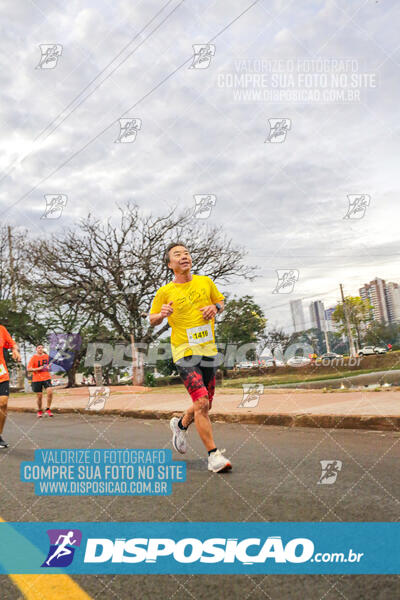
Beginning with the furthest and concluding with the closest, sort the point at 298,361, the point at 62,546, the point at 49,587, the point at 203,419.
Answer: the point at 298,361 < the point at 203,419 < the point at 62,546 < the point at 49,587

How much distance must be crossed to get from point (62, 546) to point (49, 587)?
462 mm

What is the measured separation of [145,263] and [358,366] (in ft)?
45.8

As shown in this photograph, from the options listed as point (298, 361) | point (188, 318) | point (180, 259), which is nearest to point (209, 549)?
point (188, 318)

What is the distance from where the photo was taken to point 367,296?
171 ft

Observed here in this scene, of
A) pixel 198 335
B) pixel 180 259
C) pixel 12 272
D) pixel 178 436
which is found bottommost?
pixel 178 436

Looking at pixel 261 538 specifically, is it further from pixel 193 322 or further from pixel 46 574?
pixel 193 322

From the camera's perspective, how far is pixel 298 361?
2944 centimetres

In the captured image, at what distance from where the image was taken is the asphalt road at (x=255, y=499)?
2.07 m

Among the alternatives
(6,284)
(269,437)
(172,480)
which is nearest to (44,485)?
(172,480)

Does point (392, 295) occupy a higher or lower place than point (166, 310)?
higher

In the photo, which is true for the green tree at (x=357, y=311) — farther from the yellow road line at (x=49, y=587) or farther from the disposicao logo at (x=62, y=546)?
the yellow road line at (x=49, y=587)

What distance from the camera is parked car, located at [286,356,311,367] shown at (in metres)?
28.8

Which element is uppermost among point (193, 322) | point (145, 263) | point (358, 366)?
point (145, 263)

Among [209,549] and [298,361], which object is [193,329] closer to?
[209,549]
